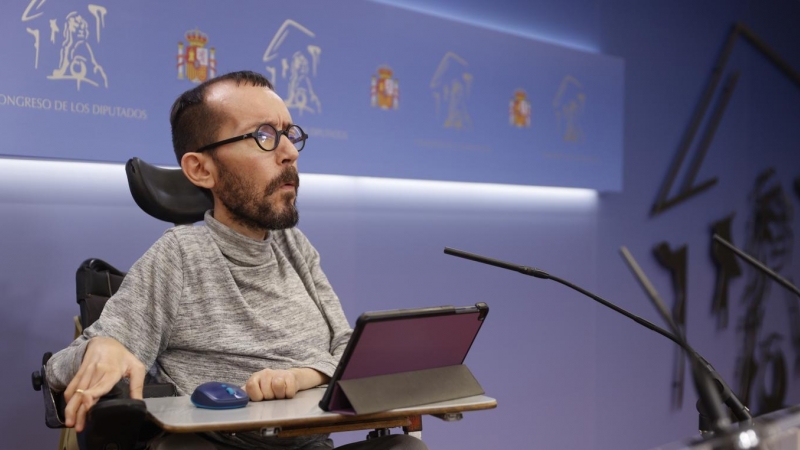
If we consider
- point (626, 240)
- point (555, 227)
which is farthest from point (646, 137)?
point (555, 227)

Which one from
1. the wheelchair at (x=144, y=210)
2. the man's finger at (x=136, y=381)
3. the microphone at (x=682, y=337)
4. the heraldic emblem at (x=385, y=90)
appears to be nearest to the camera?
the microphone at (x=682, y=337)

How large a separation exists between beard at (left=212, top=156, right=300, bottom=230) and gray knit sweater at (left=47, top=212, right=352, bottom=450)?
0.04 metres

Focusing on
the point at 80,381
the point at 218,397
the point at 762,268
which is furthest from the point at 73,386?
the point at 762,268

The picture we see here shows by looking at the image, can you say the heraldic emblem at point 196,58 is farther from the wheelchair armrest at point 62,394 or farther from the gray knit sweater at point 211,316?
the wheelchair armrest at point 62,394

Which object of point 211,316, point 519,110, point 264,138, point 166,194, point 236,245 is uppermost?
point 519,110

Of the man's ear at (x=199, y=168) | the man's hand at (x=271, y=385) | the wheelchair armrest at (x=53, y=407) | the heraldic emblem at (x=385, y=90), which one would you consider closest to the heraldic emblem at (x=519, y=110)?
the heraldic emblem at (x=385, y=90)

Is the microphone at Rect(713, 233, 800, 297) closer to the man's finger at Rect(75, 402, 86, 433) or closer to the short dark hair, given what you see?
the short dark hair

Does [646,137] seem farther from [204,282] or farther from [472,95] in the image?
[204,282]

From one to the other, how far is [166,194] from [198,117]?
0.71 ft

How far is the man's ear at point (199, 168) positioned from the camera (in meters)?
1.74

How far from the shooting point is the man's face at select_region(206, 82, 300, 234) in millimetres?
1693

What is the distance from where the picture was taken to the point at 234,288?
5.31 ft

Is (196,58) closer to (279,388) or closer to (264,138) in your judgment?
(264,138)

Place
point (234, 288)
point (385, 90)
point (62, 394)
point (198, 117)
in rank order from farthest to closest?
point (385, 90) → point (198, 117) → point (234, 288) → point (62, 394)
